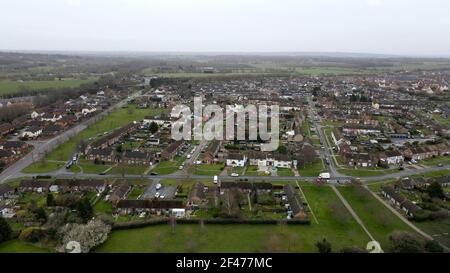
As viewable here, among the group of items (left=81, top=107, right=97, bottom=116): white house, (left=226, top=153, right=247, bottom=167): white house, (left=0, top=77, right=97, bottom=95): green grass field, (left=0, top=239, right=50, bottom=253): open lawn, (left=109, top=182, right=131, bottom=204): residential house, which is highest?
(left=0, top=77, right=97, bottom=95): green grass field

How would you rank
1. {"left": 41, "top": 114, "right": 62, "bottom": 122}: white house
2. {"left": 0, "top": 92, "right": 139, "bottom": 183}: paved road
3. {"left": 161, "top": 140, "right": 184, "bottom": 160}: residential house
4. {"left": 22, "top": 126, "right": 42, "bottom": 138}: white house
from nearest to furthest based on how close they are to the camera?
{"left": 0, "top": 92, "right": 139, "bottom": 183}: paved road → {"left": 161, "top": 140, "right": 184, "bottom": 160}: residential house → {"left": 22, "top": 126, "right": 42, "bottom": 138}: white house → {"left": 41, "top": 114, "right": 62, "bottom": 122}: white house

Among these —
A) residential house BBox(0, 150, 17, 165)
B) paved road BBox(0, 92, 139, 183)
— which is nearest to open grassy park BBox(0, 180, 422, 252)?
paved road BBox(0, 92, 139, 183)

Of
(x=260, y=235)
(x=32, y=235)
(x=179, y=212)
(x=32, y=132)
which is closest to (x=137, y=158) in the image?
(x=179, y=212)

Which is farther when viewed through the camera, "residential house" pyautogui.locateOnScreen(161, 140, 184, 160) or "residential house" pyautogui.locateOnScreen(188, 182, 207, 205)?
"residential house" pyautogui.locateOnScreen(161, 140, 184, 160)

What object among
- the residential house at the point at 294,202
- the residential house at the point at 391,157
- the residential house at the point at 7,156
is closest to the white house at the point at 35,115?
the residential house at the point at 7,156

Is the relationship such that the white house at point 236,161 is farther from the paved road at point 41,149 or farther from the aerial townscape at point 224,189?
the paved road at point 41,149

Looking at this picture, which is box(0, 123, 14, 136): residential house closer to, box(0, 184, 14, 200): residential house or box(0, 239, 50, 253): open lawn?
box(0, 184, 14, 200): residential house
